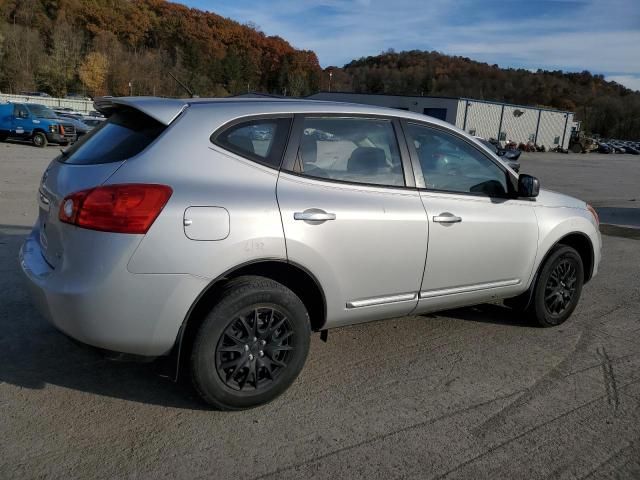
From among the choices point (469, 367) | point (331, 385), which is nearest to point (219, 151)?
point (331, 385)

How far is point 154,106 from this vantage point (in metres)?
3.16

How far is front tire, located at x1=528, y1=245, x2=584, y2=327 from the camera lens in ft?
15.2

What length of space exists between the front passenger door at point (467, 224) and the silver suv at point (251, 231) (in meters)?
0.01

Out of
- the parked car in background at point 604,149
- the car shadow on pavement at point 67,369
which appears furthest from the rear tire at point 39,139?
the parked car in background at point 604,149

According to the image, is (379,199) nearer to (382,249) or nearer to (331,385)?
(382,249)

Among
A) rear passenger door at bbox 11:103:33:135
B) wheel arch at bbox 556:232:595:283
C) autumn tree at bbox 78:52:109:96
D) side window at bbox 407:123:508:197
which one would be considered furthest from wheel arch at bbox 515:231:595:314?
autumn tree at bbox 78:52:109:96

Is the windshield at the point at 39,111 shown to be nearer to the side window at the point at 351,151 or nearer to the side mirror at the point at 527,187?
the side window at the point at 351,151

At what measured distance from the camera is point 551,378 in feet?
12.5

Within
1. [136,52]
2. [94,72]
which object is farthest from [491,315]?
[136,52]

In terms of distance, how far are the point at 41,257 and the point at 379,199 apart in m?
2.06

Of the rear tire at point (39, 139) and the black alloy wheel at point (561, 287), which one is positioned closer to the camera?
the black alloy wheel at point (561, 287)

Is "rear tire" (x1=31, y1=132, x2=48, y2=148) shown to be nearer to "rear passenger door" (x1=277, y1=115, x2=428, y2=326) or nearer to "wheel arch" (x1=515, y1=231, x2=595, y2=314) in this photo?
"rear passenger door" (x1=277, y1=115, x2=428, y2=326)

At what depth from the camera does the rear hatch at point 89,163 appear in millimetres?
2914

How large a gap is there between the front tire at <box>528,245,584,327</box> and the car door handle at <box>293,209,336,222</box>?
2.30m
